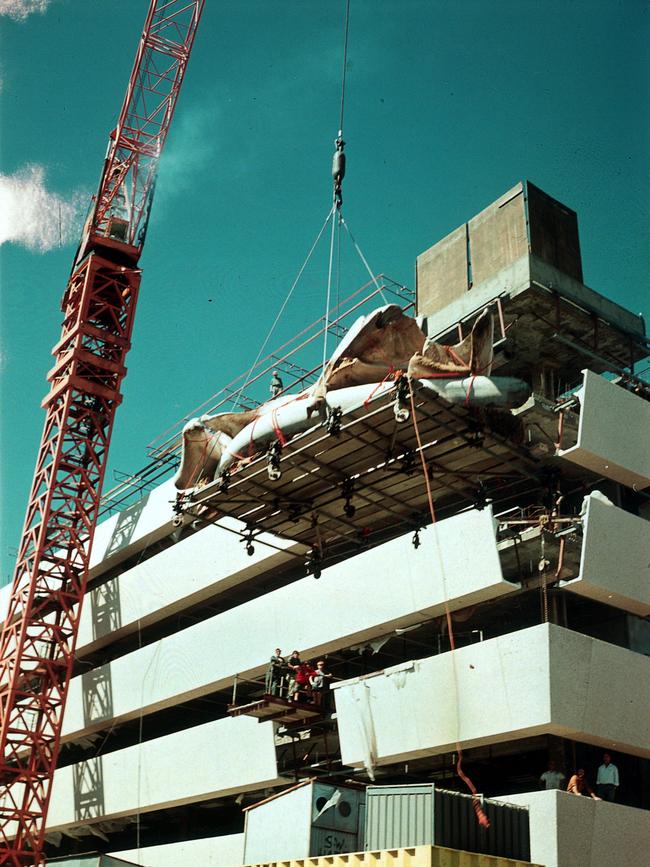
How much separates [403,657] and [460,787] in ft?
14.0

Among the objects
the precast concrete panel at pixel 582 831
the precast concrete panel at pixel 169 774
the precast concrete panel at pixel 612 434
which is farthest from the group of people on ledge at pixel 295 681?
the precast concrete panel at pixel 612 434

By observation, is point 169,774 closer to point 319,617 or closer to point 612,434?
point 319,617

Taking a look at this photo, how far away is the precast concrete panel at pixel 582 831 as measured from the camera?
68.8 feet

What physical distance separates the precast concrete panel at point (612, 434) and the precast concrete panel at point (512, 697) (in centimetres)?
430

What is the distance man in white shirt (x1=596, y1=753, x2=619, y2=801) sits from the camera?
22.8 m

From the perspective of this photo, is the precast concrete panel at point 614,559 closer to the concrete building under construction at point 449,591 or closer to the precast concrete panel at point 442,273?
the concrete building under construction at point 449,591

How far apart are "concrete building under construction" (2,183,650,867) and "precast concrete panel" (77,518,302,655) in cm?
12

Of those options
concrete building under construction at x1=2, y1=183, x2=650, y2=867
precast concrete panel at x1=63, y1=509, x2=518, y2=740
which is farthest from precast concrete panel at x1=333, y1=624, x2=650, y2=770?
precast concrete panel at x1=63, y1=509, x2=518, y2=740

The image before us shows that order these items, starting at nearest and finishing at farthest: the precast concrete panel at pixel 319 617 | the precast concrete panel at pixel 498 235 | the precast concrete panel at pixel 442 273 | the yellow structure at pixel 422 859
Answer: the yellow structure at pixel 422 859
the precast concrete panel at pixel 319 617
the precast concrete panel at pixel 498 235
the precast concrete panel at pixel 442 273

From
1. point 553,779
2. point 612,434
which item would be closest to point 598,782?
point 553,779

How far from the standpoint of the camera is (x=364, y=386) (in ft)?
56.9

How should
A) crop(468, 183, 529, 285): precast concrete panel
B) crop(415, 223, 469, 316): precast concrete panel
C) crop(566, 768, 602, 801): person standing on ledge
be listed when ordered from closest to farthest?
crop(566, 768, 602, 801): person standing on ledge < crop(468, 183, 529, 285): precast concrete panel < crop(415, 223, 469, 316): precast concrete panel

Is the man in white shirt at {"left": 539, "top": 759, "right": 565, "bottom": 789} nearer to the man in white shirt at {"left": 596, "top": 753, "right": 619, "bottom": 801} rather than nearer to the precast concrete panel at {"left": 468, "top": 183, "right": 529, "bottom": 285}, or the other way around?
the man in white shirt at {"left": 596, "top": 753, "right": 619, "bottom": 801}

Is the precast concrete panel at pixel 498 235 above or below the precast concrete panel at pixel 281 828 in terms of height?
above
